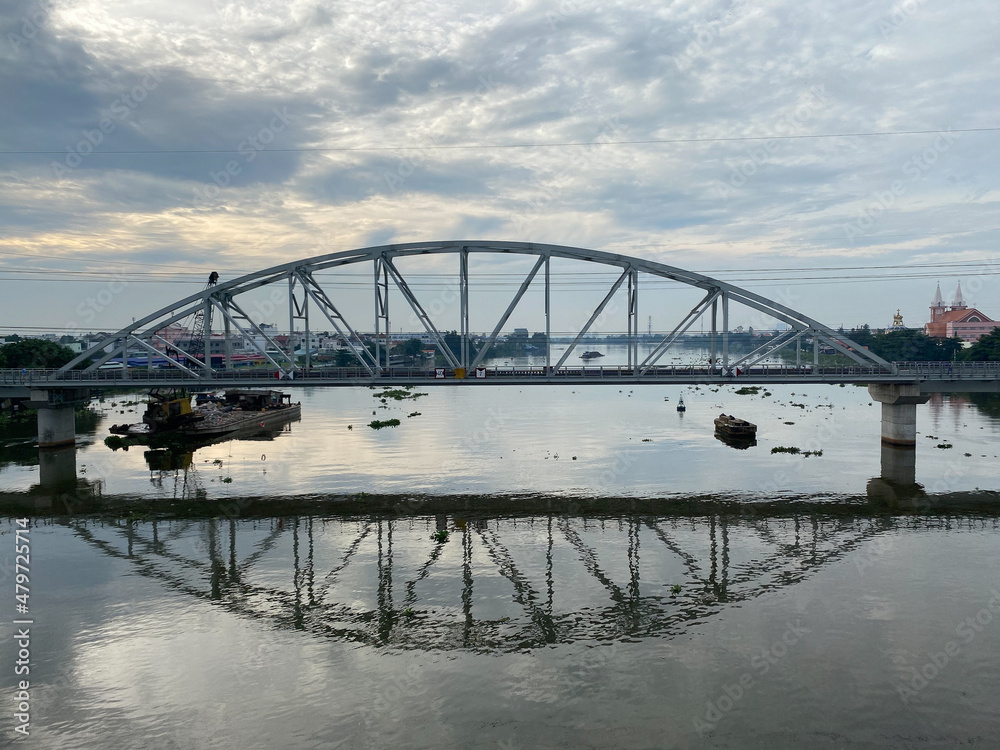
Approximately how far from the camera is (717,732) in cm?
1641

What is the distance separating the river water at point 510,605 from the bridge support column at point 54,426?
8.48m

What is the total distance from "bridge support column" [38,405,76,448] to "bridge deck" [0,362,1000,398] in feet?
9.05

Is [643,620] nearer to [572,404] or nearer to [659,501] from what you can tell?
[659,501]

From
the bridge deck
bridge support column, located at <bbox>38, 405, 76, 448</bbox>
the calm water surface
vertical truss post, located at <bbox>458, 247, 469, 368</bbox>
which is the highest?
vertical truss post, located at <bbox>458, 247, 469, 368</bbox>

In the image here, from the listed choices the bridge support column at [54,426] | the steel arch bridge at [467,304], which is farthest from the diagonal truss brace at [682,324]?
the bridge support column at [54,426]

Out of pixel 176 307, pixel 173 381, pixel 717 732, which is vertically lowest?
pixel 717 732

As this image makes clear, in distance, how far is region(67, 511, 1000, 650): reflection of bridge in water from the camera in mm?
22875

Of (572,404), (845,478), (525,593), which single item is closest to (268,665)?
(525,593)

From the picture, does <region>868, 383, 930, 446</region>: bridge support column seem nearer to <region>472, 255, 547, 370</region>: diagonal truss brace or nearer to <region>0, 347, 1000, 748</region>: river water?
<region>0, 347, 1000, 748</region>: river water

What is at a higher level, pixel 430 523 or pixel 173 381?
pixel 173 381

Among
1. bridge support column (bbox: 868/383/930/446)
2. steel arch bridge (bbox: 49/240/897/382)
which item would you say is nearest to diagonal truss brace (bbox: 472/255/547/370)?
steel arch bridge (bbox: 49/240/897/382)

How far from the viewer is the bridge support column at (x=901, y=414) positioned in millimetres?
54906

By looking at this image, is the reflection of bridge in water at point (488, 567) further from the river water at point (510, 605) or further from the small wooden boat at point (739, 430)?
the small wooden boat at point (739, 430)

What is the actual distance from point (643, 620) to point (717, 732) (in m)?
6.50
